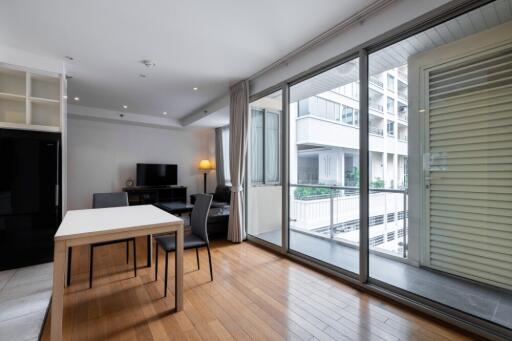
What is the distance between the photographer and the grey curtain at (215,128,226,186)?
7032mm

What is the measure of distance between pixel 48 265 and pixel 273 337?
309 centimetres

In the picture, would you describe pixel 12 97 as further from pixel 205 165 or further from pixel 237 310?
pixel 205 165

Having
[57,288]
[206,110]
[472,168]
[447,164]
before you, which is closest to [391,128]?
[447,164]

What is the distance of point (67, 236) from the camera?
5.34 ft

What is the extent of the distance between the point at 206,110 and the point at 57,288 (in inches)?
176

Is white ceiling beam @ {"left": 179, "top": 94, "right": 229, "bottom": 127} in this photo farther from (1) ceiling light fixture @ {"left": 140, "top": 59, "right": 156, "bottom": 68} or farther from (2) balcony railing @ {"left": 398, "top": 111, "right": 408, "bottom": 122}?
(2) balcony railing @ {"left": 398, "top": 111, "right": 408, "bottom": 122}

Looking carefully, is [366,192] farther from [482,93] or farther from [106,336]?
[106,336]

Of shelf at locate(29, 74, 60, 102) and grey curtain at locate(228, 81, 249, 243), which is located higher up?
shelf at locate(29, 74, 60, 102)

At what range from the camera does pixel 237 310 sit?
81.1 inches

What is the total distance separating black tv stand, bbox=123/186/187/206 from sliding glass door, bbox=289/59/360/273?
4152 millimetres

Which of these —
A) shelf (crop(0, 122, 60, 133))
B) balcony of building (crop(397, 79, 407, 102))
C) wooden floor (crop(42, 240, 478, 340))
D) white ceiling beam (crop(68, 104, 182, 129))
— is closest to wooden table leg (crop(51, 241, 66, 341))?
wooden floor (crop(42, 240, 478, 340))

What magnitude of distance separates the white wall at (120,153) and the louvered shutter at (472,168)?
6.17 meters

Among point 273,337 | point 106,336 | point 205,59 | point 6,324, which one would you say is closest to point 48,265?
point 6,324

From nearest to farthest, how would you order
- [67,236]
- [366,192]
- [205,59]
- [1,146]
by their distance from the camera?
[67,236]
[366,192]
[1,146]
[205,59]
